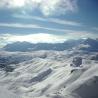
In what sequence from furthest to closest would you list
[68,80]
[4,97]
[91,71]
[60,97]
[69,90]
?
[68,80]
[91,71]
[69,90]
[60,97]
[4,97]

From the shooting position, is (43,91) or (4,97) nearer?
(4,97)

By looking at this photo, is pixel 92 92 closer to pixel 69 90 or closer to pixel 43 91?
pixel 69 90

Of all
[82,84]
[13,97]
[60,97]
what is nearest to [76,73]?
[82,84]

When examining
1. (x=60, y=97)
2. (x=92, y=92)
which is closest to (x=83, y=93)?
(x=92, y=92)

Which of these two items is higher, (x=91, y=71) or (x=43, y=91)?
(x=91, y=71)

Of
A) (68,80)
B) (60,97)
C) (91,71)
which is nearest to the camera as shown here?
(60,97)

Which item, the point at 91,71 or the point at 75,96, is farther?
the point at 91,71

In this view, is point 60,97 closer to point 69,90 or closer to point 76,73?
point 69,90

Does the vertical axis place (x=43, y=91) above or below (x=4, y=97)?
below

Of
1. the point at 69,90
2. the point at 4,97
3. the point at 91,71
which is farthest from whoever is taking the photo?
the point at 91,71

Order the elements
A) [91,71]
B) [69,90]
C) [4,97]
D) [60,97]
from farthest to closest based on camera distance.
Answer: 1. [91,71]
2. [69,90]
3. [60,97]
4. [4,97]
